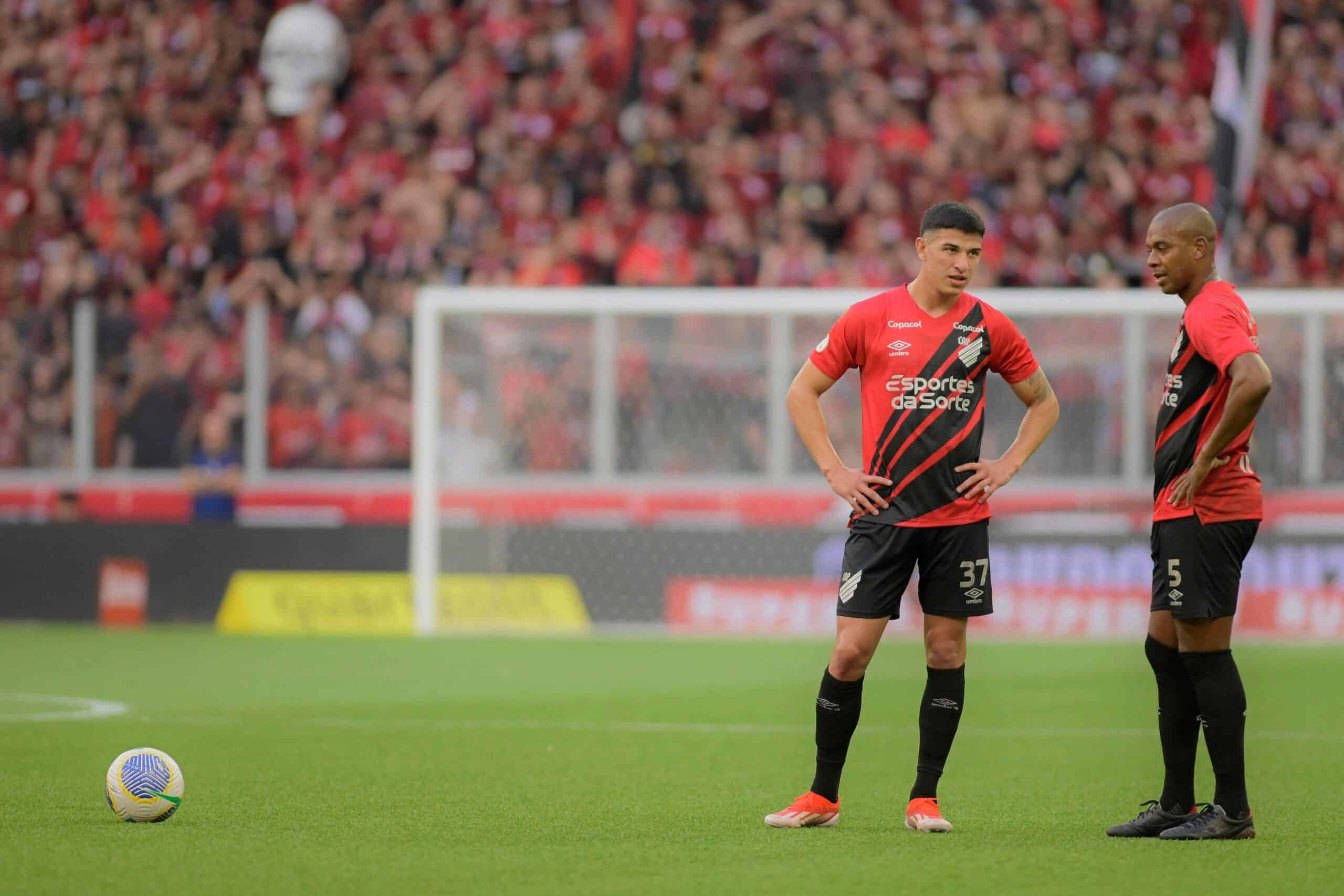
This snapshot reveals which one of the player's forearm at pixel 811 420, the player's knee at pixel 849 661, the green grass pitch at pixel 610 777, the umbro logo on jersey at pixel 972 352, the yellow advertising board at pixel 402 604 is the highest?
the umbro logo on jersey at pixel 972 352

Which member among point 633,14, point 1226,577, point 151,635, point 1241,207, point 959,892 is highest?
point 633,14

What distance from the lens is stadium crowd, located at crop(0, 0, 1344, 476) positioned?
52.2ft

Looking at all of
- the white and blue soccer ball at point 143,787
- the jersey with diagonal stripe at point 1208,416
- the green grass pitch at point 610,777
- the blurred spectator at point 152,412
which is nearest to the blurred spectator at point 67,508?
the blurred spectator at point 152,412

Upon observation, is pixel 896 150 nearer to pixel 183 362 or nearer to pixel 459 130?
pixel 459 130

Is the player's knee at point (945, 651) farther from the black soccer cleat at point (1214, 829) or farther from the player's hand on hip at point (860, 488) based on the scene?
the black soccer cleat at point (1214, 829)

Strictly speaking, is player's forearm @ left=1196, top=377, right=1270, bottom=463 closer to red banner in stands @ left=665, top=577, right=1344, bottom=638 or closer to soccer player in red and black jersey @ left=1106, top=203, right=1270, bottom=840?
soccer player in red and black jersey @ left=1106, top=203, right=1270, bottom=840

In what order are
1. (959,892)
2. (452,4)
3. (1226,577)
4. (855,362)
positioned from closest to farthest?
(959,892) → (1226,577) → (855,362) → (452,4)

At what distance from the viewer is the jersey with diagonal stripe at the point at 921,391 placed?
6.12 m

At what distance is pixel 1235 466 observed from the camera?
5.95 metres

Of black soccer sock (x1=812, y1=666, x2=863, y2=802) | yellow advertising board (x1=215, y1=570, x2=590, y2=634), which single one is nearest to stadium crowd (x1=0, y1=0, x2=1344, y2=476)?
yellow advertising board (x1=215, y1=570, x2=590, y2=634)

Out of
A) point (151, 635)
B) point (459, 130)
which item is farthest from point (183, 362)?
point (459, 130)

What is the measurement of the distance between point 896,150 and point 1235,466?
13.5 meters

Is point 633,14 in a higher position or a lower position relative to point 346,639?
higher

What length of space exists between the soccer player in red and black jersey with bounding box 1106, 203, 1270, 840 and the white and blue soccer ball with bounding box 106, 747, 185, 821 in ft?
9.93
